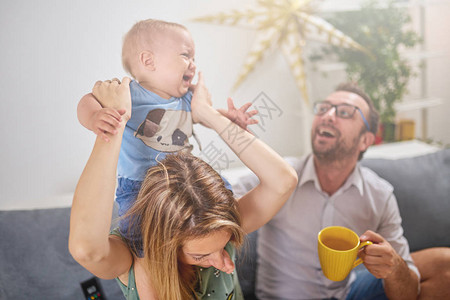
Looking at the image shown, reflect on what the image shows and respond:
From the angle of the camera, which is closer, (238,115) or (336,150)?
(238,115)

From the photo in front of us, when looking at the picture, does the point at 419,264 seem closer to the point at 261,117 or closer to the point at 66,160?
the point at 261,117

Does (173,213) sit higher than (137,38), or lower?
lower

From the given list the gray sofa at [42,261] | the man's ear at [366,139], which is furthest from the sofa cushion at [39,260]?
the man's ear at [366,139]

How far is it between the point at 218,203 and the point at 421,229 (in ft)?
→ 3.45

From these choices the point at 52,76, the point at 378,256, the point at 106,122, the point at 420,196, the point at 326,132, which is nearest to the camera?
the point at 106,122

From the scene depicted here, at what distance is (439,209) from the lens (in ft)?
4.93

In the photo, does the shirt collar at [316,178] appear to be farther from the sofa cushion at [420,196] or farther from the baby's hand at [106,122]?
the baby's hand at [106,122]

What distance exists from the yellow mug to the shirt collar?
0.21 meters

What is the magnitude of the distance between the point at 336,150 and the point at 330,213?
217 millimetres

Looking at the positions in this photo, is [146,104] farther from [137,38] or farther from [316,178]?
[316,178]

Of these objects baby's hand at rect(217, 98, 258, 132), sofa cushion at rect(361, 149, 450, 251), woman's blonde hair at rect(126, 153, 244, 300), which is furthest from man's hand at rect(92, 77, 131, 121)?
sofa cushion at rect(361, 149, 450, 251)

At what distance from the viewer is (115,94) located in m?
0.81

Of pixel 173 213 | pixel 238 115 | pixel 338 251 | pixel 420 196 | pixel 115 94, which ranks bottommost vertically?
pixel 420 196

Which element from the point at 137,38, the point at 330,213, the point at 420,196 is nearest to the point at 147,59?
the point at 137,38
